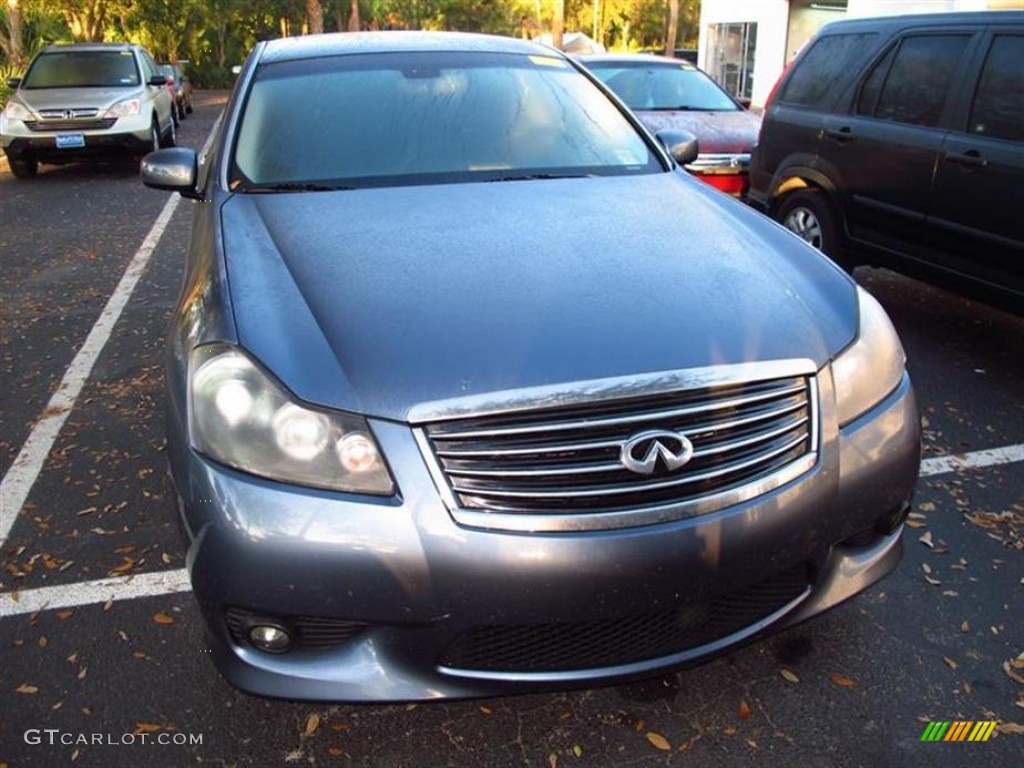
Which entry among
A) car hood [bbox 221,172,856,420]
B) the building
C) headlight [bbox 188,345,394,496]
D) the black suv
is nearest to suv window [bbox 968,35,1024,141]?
the black suv

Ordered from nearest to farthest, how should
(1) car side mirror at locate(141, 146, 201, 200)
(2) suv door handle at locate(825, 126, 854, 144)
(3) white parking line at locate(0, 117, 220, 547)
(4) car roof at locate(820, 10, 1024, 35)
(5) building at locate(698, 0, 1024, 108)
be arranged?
(3) white parking line at locate(0, 117, 220, 547) → (1) car side mirror at locate(141, 146, 201, 200) → (4) car roof at locate(820, 10, 1024, 35) → (2) suv door handle at locate(825, 126, 854, 144) → (5) building at locate(698, 0, 1024, 108)

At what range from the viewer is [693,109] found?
923 centimetres

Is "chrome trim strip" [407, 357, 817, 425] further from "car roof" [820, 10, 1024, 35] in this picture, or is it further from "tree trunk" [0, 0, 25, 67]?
"tree trunk" [0, 0, 25, 67]

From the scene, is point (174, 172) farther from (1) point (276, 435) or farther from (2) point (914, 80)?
(2) point (914, 80)

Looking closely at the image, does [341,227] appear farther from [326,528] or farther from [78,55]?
[78,55]

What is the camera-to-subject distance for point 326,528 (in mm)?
1972

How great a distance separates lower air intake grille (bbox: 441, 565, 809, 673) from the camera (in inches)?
81.1

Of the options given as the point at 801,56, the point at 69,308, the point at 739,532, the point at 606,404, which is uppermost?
the point at 801,56

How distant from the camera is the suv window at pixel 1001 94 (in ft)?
14.8

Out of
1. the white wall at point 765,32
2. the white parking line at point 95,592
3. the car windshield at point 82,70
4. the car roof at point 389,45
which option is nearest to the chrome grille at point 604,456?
the white parking line at point 95,592

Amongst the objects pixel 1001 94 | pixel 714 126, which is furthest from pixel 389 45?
pixel 714 126

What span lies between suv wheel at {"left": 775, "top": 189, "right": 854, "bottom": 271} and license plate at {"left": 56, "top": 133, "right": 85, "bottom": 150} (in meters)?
9.36

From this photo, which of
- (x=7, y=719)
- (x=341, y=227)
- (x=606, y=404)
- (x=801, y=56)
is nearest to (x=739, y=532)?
(x=606, y=404)

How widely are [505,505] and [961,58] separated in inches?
167
